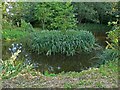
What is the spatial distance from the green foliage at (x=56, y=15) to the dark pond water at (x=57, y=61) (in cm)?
68

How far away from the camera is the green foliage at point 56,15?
14.4 ft

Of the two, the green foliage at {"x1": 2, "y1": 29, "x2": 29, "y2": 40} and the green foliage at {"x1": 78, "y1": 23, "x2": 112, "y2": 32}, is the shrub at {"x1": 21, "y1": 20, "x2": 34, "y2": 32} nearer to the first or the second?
the green foliage at {"x1": 2, "y1": 29, "x2": 29, "y2": 40}

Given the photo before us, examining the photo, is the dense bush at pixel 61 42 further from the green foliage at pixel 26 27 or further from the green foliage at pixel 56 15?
the green foliage at pixel 26 27

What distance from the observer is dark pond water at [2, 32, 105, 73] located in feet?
10.4

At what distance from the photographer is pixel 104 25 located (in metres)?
Result: 5.46

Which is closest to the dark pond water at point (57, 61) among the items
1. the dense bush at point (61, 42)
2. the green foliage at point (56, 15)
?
the dense bush at point (61, 42)

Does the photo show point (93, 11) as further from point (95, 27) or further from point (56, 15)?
point (56, 15)

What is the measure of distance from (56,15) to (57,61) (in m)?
1.39

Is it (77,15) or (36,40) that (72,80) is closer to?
(36,40)

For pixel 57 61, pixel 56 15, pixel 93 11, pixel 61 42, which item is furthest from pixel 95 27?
pixel 57 61

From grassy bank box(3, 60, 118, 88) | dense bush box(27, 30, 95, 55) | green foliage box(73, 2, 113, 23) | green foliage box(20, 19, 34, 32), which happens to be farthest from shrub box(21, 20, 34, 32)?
grassy bank box(3, 60, 118, 88)

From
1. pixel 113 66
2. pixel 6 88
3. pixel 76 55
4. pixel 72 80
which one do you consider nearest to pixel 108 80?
pixel 72 80

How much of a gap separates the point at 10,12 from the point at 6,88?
3644 mm

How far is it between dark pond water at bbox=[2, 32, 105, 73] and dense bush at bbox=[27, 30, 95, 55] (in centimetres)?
9
